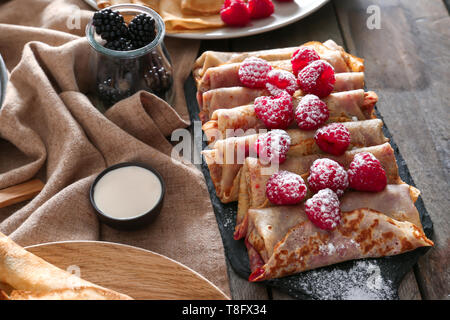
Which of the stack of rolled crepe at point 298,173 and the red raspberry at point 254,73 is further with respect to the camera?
the red raspberry at point 254,73

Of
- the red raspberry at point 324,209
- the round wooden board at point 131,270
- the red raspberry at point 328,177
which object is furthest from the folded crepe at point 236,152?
the round wooden board at point 131,270

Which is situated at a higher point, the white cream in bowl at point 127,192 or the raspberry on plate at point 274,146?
the raspberry on plate at point 274,146

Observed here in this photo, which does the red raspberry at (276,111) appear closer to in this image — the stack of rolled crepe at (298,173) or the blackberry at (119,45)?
the stack of rolled crepe at (298,173)

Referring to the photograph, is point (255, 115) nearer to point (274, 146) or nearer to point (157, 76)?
point (274, 146)

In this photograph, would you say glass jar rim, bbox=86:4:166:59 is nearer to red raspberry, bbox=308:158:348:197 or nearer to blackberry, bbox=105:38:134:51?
blackberry, bbox=105:38:134:51

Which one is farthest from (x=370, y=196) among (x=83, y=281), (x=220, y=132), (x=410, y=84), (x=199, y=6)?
(x=199, y=6)

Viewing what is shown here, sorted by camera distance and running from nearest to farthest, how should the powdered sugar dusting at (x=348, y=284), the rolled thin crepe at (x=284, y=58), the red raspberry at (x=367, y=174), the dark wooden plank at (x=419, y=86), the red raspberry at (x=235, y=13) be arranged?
the powdered sugar dusting at (x=348, y=284)
the red raspberry at (x=367, y=174)
the dark wooden plank at (x=419, y=86)
the rolled thin crepe at (x=284, y=58)
the red raspberry at (x=235, y=13)

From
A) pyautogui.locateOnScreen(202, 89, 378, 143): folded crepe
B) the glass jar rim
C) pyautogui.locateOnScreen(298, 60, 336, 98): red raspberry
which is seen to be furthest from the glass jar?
pyautogui.locateOnScreen(298, 60, 336, 98): red raspberry
